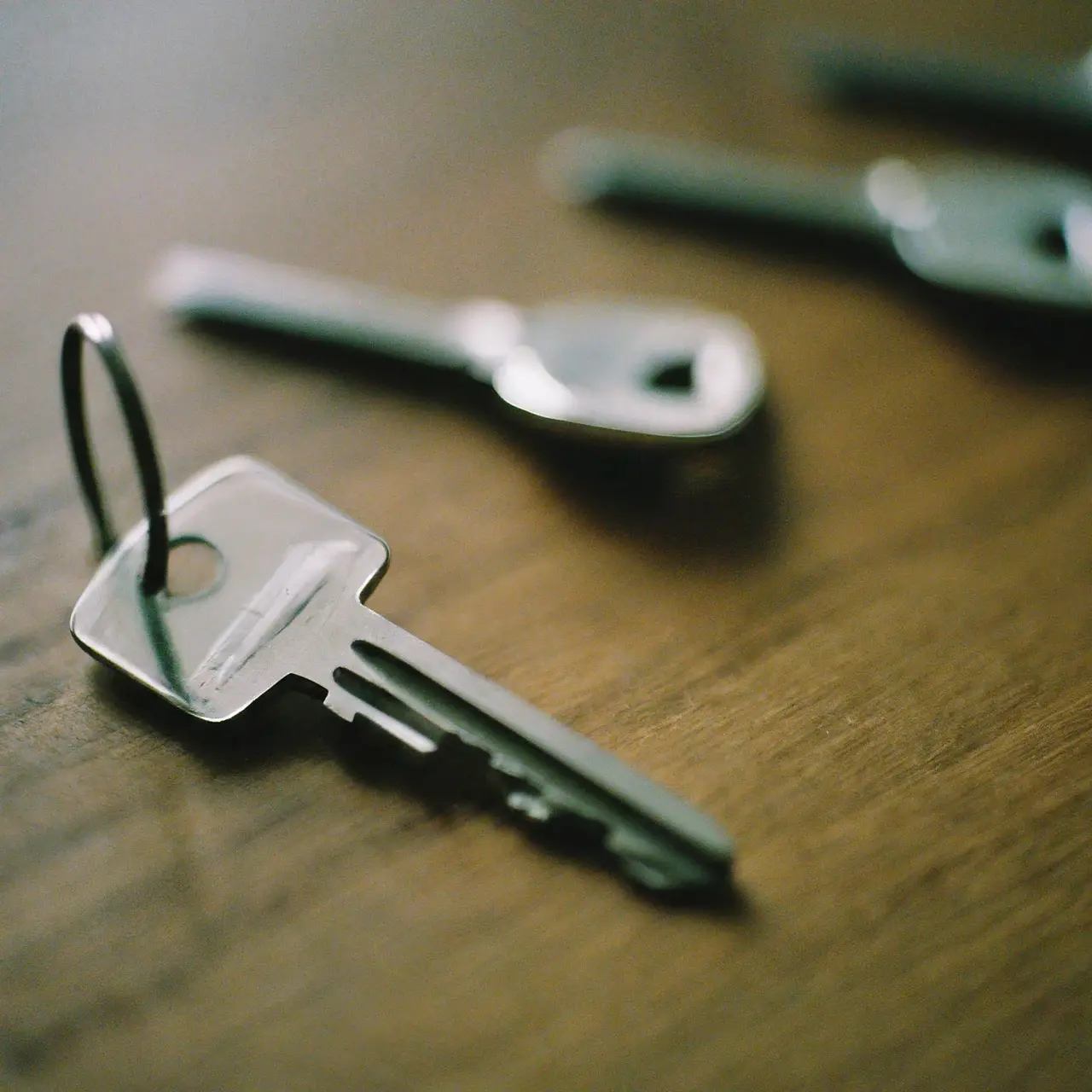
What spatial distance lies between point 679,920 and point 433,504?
0.77ft

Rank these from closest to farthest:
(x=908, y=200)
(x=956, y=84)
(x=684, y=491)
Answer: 1. (x=684, y=491)
2. (x=908, y=200)
3. (x=956, y=84)

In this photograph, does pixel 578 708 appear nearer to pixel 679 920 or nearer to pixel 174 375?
pixel 679 920

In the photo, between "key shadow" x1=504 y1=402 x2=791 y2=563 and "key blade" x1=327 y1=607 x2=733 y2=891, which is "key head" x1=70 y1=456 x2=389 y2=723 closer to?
"key blade" x1=327 y1=607 x2=733 y2=891

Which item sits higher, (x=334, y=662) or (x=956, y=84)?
(x=956, y=84)

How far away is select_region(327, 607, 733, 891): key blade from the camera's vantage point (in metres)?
0.40

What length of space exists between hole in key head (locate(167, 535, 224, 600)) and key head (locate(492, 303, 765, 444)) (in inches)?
6.7

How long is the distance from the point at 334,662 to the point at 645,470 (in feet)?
0.64

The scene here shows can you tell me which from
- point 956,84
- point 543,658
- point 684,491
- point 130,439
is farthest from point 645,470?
point 956,84

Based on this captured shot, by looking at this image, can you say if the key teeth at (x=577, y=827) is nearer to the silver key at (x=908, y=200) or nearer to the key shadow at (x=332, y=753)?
the key shadow at (x=332, y=753)

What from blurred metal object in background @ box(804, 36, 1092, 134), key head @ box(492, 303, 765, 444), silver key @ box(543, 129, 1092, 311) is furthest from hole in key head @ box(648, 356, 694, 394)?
blurred metal object in background @ box(804, 36, 1092, 134)

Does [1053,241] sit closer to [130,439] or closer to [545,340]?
[545,340]

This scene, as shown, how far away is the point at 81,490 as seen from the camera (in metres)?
0.53

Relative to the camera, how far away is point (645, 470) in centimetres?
55

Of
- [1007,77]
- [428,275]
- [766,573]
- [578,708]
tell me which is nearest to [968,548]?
[766,573]
